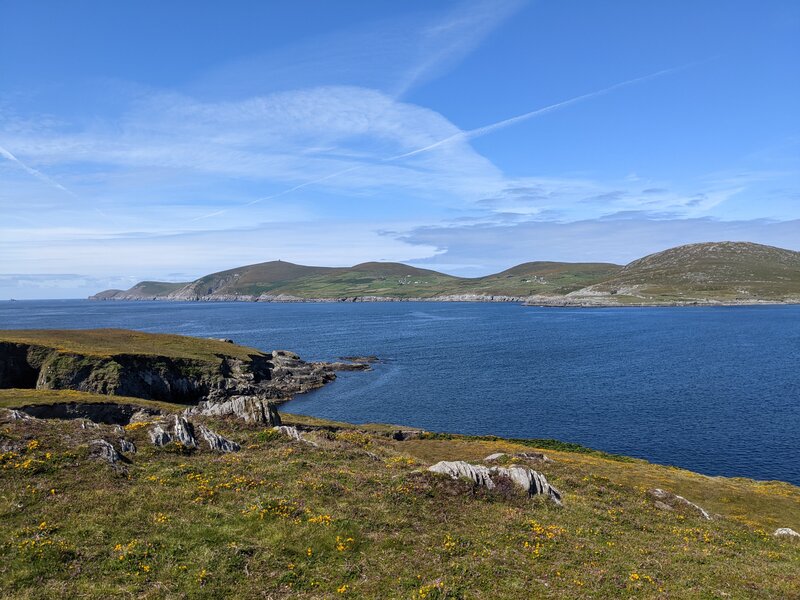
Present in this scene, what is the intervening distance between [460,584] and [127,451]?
22883mm

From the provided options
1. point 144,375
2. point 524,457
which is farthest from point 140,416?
point 524,457

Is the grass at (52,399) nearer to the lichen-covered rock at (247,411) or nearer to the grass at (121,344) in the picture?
the lichen-covered rock at (247,411)

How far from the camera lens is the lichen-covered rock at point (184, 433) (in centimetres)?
3425

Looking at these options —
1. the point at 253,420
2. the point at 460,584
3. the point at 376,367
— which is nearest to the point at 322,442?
the point at 253,420

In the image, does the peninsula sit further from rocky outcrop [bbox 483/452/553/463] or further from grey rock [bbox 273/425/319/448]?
rocky outcrop [bbox 483/452/553/463]

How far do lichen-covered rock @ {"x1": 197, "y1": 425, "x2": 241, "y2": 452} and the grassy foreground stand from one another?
1296 mm

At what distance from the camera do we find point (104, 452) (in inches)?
1154

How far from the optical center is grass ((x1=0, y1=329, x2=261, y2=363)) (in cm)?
9438

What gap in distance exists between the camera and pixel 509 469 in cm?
3403

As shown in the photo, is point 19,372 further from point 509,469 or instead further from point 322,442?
point 509,469

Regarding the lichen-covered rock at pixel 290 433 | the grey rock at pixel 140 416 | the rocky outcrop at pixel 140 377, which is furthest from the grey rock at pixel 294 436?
the rocky outcrop at pixel 140 377

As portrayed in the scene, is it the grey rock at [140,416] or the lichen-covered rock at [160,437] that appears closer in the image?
the lichen-covered rock at [160,437]

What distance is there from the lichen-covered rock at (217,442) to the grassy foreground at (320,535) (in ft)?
4.25

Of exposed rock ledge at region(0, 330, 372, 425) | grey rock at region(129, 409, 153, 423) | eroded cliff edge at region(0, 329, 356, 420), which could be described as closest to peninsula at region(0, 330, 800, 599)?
grey rock at region(129, 409, 153, 423)
